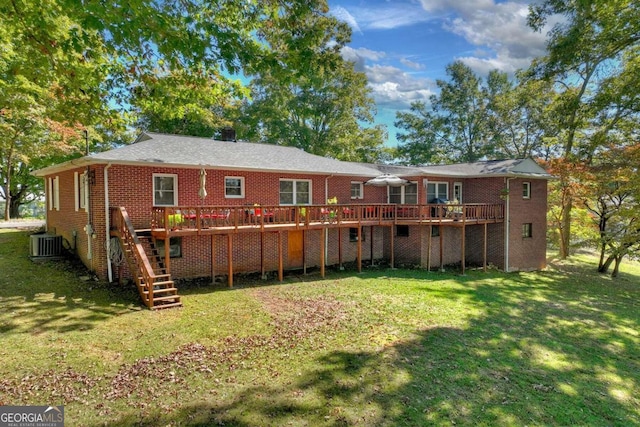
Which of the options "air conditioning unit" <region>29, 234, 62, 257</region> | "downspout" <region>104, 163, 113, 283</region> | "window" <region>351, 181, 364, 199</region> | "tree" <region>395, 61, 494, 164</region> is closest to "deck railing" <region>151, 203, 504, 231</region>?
"downspout" <region>104, 163, 113, 283</region>

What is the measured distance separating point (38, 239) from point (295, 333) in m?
10.9

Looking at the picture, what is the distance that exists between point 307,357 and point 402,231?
1195cm

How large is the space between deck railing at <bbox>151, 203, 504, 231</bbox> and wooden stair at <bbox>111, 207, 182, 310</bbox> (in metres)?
0.80

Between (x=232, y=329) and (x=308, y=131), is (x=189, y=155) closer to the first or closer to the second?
(x=232, y=329)

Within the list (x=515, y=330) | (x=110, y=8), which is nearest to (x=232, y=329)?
(x=110, y=8)

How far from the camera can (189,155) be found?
12422 millimetres

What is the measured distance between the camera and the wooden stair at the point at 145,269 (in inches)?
359

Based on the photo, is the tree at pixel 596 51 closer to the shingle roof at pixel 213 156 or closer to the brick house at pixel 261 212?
the brick house at pixel 261 212

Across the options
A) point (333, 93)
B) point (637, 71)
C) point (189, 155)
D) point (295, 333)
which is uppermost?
point (333, 93)

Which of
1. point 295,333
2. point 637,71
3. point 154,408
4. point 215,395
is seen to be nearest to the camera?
point 154,408

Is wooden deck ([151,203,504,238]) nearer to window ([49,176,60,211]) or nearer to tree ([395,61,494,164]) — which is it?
window ([49,176,60,211])

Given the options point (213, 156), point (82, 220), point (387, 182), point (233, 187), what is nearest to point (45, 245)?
point (82, 220)

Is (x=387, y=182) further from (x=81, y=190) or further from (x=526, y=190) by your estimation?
(x=81, y=190)

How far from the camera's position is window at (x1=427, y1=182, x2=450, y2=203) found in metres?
18.2
